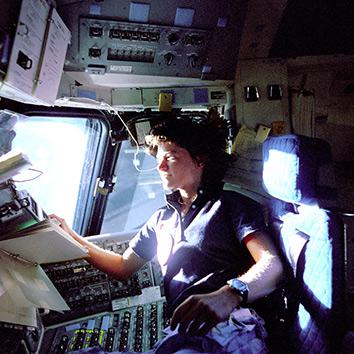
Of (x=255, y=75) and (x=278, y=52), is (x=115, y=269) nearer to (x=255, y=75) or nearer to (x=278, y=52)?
(x=255, y=75)

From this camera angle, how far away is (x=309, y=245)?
5.01ft

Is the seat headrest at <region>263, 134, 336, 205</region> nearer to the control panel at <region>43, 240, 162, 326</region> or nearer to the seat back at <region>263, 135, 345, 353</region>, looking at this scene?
the seat back at <region>263, 135, 345, 353</region>

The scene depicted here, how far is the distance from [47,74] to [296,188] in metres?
1.26

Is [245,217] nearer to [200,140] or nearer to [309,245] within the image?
[309,245]

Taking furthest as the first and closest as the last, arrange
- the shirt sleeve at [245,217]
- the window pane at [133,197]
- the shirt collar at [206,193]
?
the window pane at [133,197] → the shirt collar at [206,193] → the shirt sleeve at [245,217]

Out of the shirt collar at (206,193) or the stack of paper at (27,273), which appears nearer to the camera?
the stack of paper at (27,273)

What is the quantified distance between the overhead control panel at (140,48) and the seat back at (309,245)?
0.78 meters

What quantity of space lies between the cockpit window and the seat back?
1.46 m

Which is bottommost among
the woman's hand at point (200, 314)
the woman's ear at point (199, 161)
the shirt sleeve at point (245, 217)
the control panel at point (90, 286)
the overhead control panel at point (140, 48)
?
the control panel at point (90, 286)

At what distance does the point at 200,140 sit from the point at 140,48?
67 centimetres

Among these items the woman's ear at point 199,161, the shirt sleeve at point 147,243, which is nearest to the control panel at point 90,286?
the shirt sleeve at point 147,243

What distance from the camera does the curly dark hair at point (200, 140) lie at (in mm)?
2176

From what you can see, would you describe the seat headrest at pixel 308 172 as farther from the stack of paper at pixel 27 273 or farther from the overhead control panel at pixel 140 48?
the stack of paper at pixel 27 273

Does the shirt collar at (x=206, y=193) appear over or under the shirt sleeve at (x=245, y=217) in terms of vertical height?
over
